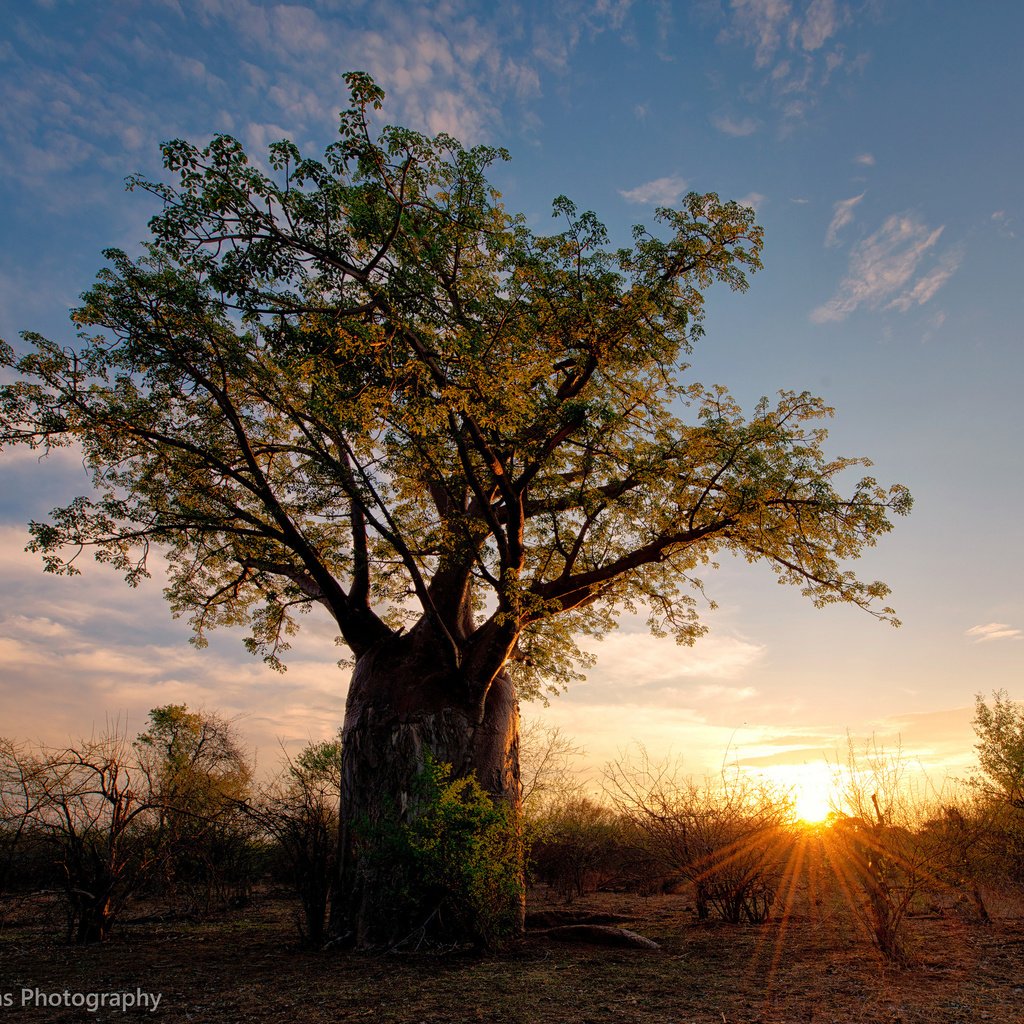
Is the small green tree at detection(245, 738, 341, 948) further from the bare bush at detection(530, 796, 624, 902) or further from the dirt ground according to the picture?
the bare bush at detection(530, 796, 624, 902)

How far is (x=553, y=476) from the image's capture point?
920 cm

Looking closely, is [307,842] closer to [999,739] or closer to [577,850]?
[577,850]

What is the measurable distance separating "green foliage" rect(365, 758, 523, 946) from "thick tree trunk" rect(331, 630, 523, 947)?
0.12m

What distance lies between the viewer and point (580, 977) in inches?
214

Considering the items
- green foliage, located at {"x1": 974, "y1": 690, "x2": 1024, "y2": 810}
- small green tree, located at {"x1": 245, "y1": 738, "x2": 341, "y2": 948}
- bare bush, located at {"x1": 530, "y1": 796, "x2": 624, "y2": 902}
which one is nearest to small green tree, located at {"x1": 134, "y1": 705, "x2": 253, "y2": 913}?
small green tree, located at {"x1": 245, "y1": 738, "x2": 341, "y2": 948}

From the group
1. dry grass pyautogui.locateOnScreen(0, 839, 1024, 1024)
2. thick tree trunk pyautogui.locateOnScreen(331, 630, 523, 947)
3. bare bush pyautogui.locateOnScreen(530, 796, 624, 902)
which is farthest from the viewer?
bare bush pyautogui.locateOnScreen(530, 796, 624, 902)

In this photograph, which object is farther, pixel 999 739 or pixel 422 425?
pixel 999 739

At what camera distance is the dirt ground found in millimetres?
4297

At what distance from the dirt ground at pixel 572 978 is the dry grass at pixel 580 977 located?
0.02m

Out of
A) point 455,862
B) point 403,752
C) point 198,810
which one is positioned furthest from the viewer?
point 198,810

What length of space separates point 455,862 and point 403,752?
6.68 ft

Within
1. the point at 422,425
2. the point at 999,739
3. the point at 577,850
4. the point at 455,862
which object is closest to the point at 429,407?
the point at 422,425

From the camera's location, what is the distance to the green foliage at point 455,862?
5734 millimetres

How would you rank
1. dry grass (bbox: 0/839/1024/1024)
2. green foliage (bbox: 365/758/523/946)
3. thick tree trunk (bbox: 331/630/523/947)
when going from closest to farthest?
dry grass (bbox: 0/839/1024/1024)
green foliage (bbox: 365/758/523/946)
thick tree trunk (bbox: 331/630/523/947)
